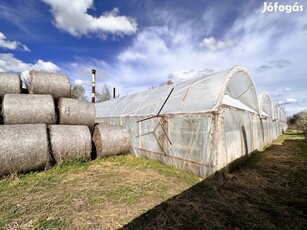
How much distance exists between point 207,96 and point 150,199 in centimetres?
328

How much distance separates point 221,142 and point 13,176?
17.4 feet

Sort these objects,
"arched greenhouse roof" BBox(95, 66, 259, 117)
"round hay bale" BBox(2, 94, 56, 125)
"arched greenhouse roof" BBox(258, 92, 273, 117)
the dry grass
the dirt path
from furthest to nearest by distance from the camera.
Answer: "arched greenhouse roof" BBox(258, 92, 273, 117)
"round hay bale" BBox(2, 94, 56, 125)
"arched greenhouse roof" BBox(95, 66, 259, 117)
the dry grass
the dirt path

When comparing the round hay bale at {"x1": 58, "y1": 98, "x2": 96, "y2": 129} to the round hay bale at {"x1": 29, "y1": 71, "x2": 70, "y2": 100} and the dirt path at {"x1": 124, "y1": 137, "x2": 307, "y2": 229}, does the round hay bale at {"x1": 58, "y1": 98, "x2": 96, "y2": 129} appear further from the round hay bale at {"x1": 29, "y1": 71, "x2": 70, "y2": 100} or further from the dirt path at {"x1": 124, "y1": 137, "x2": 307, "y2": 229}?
the dirt path at {"x1": 124, "y1": 137, "x2": 307, "y2": 229}

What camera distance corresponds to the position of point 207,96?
5840 millimetres

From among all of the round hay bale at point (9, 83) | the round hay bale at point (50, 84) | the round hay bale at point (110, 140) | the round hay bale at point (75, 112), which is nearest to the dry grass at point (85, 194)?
the round hay bale at point (110, 140)

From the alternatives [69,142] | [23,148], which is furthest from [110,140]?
[23,148]

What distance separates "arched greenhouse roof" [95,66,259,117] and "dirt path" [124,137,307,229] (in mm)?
2010

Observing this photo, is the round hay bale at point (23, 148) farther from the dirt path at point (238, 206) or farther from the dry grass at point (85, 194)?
the dirt path at point (238, 206)

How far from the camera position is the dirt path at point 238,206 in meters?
3.16

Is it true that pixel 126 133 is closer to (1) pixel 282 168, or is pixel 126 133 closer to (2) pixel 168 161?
(2) pixel 168 161

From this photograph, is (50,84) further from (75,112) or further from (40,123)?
(40,123)

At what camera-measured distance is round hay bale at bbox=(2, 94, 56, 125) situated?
5.88m

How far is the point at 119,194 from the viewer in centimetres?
432

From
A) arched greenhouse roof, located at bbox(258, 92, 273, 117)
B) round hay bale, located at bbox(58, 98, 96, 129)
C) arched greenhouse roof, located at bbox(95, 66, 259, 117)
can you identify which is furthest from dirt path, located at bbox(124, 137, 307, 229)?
arched greenhouse roof, located at bbox(258, 92, 273, 117)
